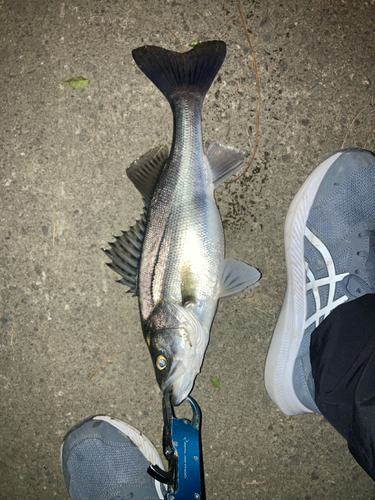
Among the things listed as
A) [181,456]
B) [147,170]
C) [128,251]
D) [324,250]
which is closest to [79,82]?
[147,170]

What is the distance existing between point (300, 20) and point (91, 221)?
2.12 meters

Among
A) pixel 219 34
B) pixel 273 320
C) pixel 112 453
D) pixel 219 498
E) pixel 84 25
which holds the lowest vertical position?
pixel 219 498

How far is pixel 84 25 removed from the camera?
8.39 ft

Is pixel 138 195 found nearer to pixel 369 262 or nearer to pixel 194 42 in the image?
pixel 194 42

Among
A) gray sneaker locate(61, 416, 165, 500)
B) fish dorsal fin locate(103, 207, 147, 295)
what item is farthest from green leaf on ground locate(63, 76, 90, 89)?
gray sneaker locate(61, 416, 165, 500)

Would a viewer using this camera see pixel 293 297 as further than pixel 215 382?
No

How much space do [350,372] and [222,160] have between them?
1507 mm

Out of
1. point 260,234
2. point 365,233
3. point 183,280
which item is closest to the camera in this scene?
point 183,280

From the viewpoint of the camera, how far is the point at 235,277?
2.26 metres

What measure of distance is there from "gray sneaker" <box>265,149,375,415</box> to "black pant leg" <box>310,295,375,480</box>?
185 millimetres

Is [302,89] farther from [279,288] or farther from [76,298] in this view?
[76,298]

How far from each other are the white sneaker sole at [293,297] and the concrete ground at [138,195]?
5.2 inches

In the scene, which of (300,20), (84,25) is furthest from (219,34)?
(84,25)

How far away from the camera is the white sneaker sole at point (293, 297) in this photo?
2371 millimetres
